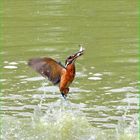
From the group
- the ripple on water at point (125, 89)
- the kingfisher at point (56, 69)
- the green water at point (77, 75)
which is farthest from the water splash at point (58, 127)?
the ripple on water at point (125, 89)

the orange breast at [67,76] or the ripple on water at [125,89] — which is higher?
the orange breast at [67,76]

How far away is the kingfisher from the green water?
76 cm

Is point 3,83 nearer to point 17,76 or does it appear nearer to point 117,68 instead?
point 17,76

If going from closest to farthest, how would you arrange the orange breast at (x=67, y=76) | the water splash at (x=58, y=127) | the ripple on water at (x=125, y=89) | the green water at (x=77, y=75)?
the orange breast at (x=67, y=76) → the water splash at (x=58, y=127) → the green water at (x=77, y=75) → the ripple on water at (x=125, y=89)

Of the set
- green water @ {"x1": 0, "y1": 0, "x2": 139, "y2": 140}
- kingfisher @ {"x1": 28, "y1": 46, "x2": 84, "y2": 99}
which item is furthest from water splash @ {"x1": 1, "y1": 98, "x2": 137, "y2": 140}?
kingfisher @ {"x1": 28, "y1": 46, "x2": 84, "y2": 99}

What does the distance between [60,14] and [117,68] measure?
16.7 ft

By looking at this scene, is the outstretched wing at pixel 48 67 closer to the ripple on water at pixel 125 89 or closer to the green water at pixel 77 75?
the green water at pixel 77 75

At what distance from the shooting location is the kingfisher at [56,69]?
717 cm

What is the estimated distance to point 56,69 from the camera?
24.0 ft

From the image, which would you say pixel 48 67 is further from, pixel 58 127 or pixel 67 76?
pixel 58 127

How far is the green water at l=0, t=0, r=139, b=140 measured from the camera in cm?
802

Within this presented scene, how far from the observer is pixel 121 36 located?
41.4 feet

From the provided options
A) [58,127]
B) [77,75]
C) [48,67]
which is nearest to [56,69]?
[48,67]

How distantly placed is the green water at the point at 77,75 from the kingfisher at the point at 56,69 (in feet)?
2.49
